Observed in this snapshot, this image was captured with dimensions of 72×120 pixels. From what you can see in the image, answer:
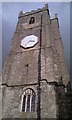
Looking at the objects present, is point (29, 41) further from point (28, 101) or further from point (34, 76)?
point (28, 101)

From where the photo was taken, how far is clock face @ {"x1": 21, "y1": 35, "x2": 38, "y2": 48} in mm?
22984

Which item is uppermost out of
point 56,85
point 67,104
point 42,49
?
point 42,49

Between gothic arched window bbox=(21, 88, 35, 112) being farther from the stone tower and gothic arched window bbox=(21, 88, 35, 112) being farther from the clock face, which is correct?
the clock face

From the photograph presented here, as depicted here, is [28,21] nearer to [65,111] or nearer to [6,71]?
[6,71]

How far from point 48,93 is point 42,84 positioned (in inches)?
37.8

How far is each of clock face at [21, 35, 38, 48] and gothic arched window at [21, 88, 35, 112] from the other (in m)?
6.90

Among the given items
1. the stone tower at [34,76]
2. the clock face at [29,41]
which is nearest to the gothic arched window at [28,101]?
the stone tower at [34,76]

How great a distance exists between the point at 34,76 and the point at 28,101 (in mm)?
2765

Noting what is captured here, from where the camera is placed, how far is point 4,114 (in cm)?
1639

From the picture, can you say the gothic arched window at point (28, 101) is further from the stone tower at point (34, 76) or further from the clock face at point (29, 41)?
the clock face at point (29, 41)

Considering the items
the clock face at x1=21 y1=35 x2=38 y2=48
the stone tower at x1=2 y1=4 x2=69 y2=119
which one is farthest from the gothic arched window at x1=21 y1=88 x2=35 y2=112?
the clock face at x1=21 y1=35 x2=38 y2=48

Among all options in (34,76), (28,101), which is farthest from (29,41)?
(28,101)

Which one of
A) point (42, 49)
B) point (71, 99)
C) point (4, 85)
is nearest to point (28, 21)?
point (42, 49)

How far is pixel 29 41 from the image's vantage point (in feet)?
77.2
